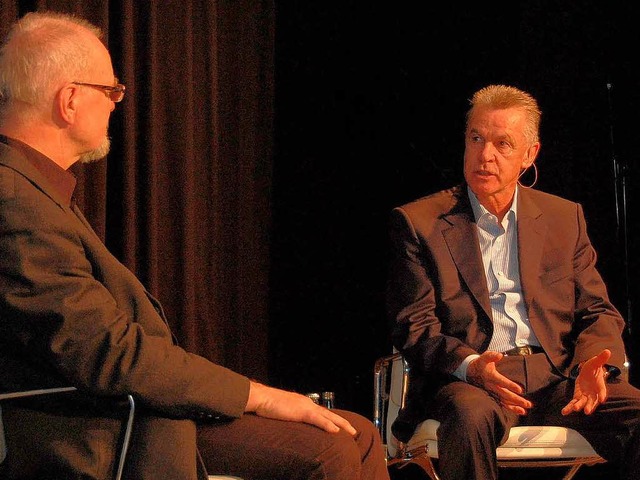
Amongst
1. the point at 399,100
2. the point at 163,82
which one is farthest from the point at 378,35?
the point at 163,82

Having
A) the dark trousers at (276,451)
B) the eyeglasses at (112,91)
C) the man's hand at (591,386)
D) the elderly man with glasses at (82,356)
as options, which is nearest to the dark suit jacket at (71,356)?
the elderly man with glasses at (82,356)

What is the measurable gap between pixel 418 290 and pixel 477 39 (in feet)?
5.51

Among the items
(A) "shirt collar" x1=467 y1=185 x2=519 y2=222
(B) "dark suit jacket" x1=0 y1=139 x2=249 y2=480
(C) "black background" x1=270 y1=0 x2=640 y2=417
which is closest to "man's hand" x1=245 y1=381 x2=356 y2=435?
(B) "dark suit jacket" x1=0 y1=139 x2=249 y2=480

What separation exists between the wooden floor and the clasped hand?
1318 mm

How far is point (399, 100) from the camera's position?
420 centimetres

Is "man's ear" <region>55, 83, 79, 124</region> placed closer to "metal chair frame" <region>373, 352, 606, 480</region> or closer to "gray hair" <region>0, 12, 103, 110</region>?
"gray hair" <region>0, 12, 103, 110</region>

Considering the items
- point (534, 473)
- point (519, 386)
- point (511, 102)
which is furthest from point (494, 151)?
point (534, 473)

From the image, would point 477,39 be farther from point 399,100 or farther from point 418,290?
point 418,290

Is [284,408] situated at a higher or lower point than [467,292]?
lower

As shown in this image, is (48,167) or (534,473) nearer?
(48,167)

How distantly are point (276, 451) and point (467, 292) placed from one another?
1.26m

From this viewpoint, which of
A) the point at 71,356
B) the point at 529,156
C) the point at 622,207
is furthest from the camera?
the point at 622,207

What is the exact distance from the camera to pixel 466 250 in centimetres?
306

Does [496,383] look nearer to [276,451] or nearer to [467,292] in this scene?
[467,292]
